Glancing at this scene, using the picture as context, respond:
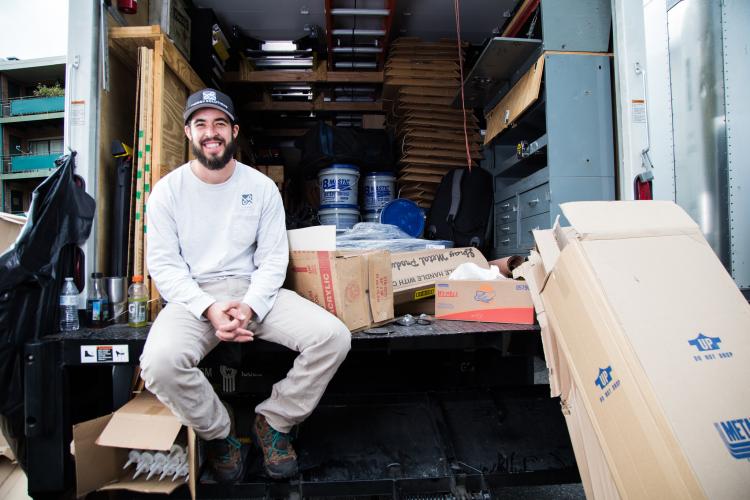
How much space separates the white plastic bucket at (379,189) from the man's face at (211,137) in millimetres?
2383

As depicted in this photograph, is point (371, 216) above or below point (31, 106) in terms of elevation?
below

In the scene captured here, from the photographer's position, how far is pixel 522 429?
208 cm

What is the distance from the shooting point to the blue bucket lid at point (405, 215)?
13.1 feet

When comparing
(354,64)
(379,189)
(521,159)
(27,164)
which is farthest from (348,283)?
(27,164)

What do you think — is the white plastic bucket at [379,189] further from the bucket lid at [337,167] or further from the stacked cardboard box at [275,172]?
the stacked cardboard box at [275,172]

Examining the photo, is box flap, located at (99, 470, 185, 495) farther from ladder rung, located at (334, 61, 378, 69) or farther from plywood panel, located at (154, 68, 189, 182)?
ladder rung, located at (334, 61, 378, 69)

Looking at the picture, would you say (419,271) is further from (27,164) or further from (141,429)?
(27,164)

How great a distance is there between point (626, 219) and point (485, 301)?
0.73m

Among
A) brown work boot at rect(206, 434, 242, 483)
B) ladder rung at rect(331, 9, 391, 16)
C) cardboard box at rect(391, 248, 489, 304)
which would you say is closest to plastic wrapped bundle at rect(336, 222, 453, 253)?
cardboard box at rect(391, 248, 489, 304)

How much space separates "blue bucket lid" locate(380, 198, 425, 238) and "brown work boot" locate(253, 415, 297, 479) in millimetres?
2499

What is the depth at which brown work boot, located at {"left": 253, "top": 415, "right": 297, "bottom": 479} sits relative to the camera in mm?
1675

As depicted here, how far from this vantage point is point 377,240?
9.73 ft

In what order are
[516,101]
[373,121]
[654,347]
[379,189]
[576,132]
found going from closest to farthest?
[654,347] < [576,132] < [516,101] < [379,189] < [373,121]

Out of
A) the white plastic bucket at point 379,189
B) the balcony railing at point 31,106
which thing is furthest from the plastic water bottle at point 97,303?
the balcony railing at point 31,106
